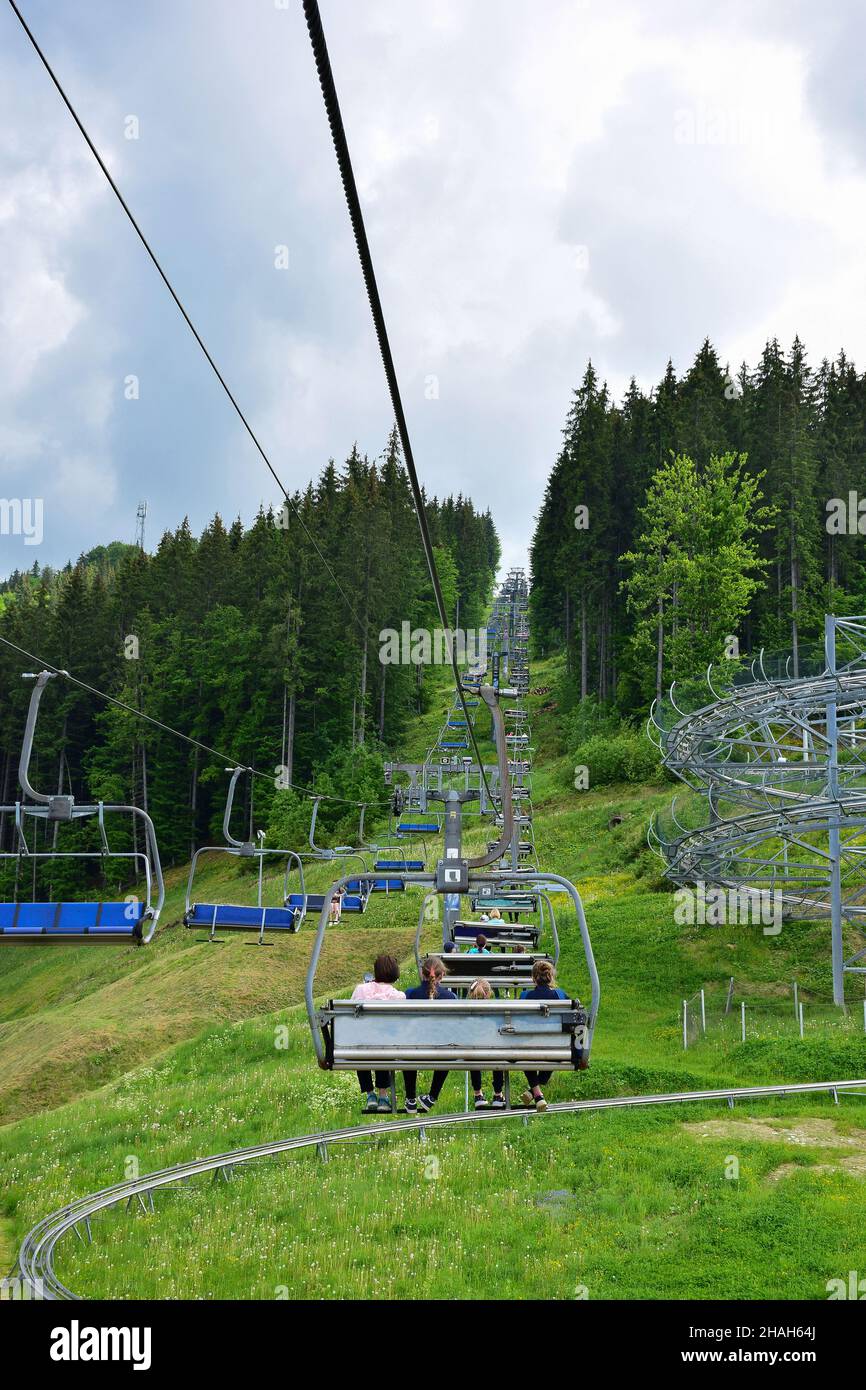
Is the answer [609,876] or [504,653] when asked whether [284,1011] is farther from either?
[504,653]

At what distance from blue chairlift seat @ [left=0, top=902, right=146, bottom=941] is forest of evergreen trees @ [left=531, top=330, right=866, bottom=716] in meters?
41.6

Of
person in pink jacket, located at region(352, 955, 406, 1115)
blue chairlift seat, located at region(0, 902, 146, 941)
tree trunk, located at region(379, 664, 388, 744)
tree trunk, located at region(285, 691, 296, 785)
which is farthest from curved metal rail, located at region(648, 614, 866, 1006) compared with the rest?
tree trunk, located at region(379, 664, 388, 744)

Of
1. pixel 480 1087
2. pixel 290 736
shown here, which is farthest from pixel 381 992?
pixel 290 736

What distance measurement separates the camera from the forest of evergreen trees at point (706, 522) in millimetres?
54906

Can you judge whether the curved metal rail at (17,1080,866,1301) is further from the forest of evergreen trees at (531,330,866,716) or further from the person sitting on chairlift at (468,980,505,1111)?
the forest of evergreen trees at (531,330,866,716)

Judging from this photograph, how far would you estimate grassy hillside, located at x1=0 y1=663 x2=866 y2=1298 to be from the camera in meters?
15.1

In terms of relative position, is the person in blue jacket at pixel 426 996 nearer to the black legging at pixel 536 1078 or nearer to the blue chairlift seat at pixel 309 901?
the black legging at pixel 536 1078

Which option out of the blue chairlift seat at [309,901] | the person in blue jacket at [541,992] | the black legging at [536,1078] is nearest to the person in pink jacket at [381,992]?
the person in blue jacket at [541,992]

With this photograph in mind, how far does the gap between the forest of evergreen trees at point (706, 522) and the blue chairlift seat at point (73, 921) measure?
41557 millimetres

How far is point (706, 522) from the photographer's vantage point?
181 ft

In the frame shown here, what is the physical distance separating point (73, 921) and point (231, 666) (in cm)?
5804

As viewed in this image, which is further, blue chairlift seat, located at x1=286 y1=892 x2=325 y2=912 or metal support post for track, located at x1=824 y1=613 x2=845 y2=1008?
blue chairlift seat, located at x1=286 y1=892 x2=325 y2=912

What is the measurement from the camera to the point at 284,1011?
3125 cm

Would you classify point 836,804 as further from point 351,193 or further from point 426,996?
point 351,193
